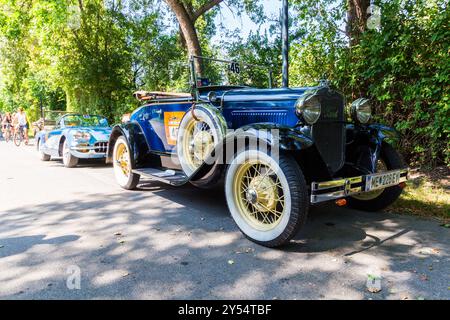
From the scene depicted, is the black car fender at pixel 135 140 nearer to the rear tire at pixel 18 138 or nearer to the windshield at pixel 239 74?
the windshield at pixel 239 74

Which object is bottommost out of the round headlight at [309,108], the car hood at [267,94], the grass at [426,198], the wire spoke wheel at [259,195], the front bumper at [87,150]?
the grass at [426,198]

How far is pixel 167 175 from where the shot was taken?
4.52 m

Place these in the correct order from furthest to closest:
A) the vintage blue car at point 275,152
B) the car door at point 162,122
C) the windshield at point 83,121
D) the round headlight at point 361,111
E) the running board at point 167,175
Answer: the windshield at point 83,121 → the car door at point 162,122 → the running board at point 167,175 → the round headlight at point 361,111 → the vintage blue car at point 275,152

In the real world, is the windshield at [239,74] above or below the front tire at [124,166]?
above

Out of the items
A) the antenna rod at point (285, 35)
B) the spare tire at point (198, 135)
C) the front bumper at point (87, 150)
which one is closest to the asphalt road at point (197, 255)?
the spare tire at point (198, 135)

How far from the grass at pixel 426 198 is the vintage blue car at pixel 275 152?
0.48 meters

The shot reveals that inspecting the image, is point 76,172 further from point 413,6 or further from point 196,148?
point 413,6

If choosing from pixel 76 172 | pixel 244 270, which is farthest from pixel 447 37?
pixel 76 172

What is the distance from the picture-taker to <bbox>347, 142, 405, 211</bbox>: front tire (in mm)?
3840

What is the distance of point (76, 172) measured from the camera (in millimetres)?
7168

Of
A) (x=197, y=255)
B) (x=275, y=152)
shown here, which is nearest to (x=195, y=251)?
(x=197, y=255)

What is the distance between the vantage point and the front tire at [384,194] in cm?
384
